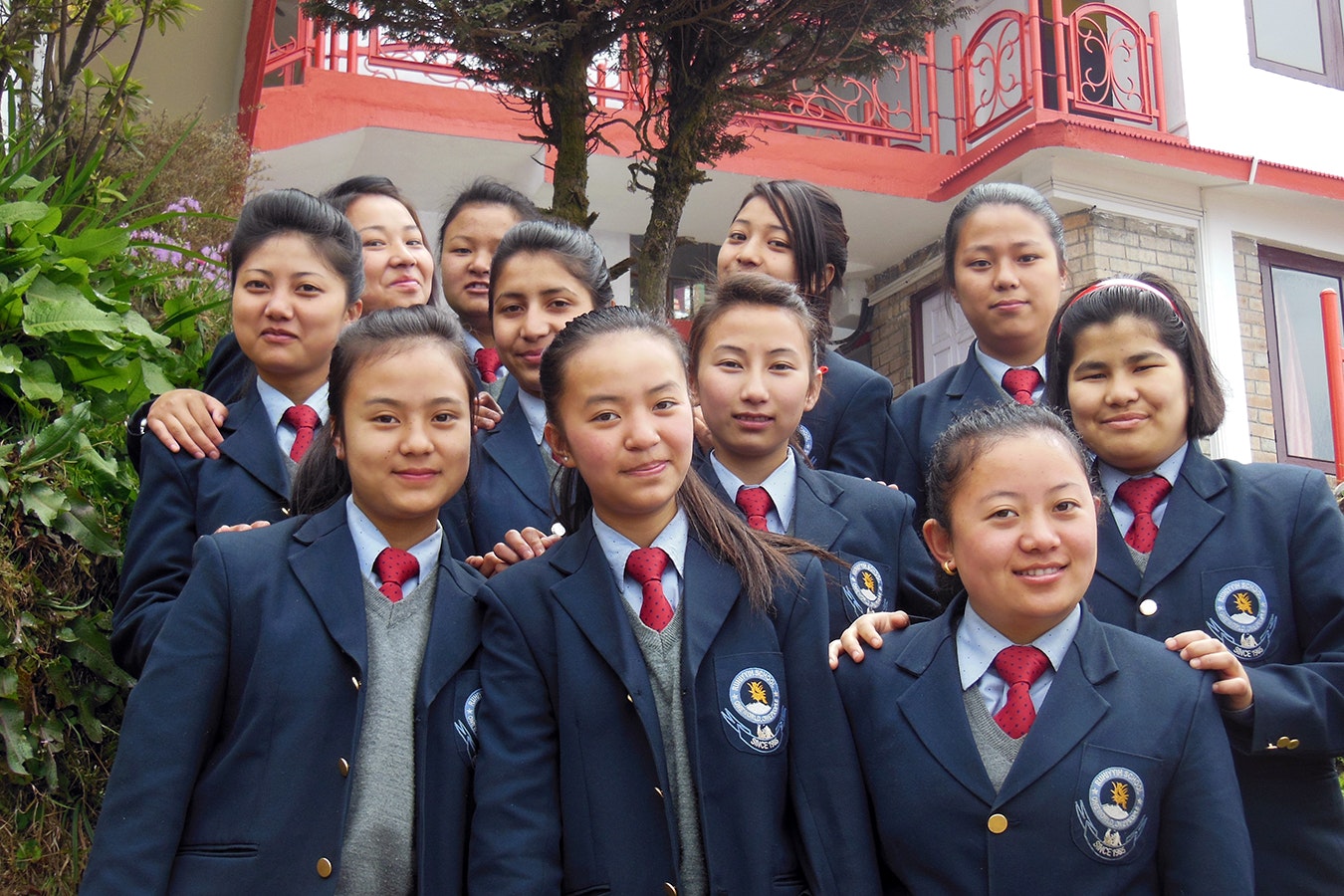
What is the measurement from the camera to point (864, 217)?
9.23 metres

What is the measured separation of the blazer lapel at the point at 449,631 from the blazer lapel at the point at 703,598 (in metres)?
0.42

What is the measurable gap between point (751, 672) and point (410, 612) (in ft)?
2.25

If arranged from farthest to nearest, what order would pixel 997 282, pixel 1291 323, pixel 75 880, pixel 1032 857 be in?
pixel 1291 323 < pixel 997 282 < pixel 75 880 < pixel 1032 857

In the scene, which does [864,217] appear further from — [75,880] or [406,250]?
[75,880]

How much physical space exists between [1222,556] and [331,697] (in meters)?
1.73

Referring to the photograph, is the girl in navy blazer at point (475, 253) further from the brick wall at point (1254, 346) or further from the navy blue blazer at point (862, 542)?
the brick wall at point (1254, 346)

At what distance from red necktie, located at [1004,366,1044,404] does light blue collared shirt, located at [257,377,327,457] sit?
173 cm

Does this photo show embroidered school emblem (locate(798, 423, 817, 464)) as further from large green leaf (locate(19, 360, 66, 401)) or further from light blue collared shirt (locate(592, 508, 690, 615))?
large green leaf (locate(19, 360, 66, 401))

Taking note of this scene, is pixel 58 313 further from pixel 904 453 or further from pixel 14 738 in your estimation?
pixel 904 453

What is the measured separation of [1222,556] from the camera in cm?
251

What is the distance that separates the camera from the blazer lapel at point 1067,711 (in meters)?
2.12

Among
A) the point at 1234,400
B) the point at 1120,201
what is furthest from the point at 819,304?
the point at 1234,400

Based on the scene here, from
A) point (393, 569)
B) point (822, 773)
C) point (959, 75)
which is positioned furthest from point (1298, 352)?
point (393, 569)

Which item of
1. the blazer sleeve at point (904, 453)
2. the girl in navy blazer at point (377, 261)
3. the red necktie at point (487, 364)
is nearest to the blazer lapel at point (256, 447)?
the girl in navy blazer at point (377, 261)
